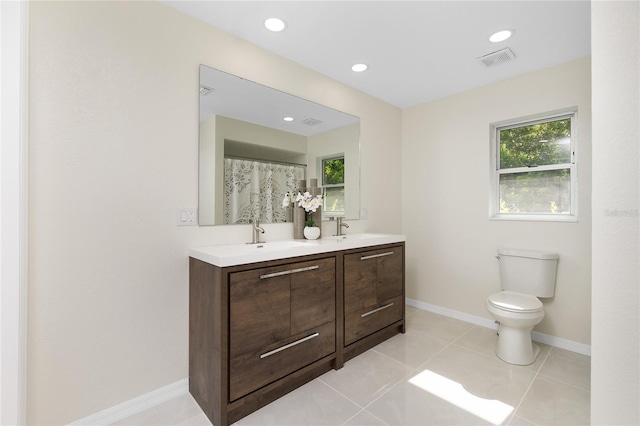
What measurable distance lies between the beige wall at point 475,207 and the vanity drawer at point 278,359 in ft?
5.59

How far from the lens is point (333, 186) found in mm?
2734

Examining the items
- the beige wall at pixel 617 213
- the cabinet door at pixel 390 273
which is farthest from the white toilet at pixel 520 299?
the beige wall at pixel 617 213

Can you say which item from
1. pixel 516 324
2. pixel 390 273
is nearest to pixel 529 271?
pixel 516 324

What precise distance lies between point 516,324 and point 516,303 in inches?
6.0

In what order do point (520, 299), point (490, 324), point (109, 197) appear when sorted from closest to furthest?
point (109, 197) → point (520, 299) → point (490, 324)

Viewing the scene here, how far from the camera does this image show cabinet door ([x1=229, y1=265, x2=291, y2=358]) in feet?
5.03

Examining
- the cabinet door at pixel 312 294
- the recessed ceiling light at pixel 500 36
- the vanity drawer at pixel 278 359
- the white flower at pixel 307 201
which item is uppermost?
the recessed ceiling light at pixel 500 36

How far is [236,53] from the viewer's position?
2.05 meters

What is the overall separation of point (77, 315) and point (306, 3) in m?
2.14

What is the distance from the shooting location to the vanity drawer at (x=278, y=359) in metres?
1.55

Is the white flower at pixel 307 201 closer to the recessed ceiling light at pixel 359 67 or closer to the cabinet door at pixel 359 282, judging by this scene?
the cabinet door at pixel 359 282

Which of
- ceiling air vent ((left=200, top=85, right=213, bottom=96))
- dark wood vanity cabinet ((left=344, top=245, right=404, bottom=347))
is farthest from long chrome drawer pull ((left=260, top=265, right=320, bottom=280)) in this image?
ceiling air vent ((left=200, top=85, right=213, bottom=96))

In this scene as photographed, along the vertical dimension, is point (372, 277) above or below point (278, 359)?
above

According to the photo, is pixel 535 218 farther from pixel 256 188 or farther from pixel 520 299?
pixel 256 188
